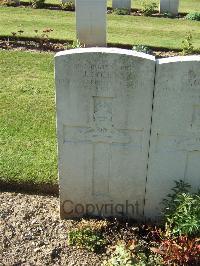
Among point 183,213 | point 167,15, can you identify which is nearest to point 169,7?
point 167,15

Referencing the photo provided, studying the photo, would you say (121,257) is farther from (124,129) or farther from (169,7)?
(169,7)

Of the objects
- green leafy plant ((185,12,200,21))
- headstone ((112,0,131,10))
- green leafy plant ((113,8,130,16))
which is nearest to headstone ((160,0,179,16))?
green leafy plant ((185,12,200,21))

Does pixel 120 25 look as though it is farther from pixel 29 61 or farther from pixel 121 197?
pixel 121 197

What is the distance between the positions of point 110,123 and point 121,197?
3.74 ft

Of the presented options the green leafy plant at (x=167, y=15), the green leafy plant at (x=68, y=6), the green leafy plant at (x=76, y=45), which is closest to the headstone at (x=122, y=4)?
the green leafy plant at (x=167, y=15)

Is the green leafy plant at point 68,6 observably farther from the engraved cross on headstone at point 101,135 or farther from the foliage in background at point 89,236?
the foliage in background at point 89,236

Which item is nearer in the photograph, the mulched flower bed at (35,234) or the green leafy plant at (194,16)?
the mulched flower bed at (35,234)

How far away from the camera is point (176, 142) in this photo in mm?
5328

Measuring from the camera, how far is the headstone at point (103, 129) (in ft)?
16.1

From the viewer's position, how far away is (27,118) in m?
8.66

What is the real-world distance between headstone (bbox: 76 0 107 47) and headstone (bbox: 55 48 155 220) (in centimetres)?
808

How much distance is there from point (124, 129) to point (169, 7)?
546 inches

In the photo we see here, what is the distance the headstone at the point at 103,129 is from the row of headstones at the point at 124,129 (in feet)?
0.04

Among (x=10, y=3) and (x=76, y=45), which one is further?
(x=10, y=3)
